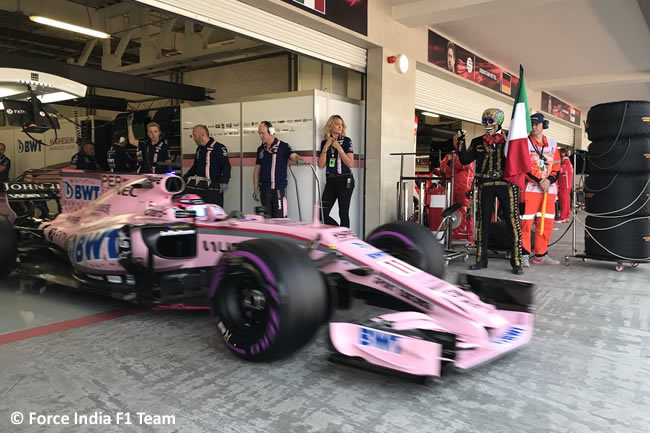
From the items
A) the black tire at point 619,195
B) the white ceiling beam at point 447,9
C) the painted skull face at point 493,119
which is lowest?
the black tire at point 619,195

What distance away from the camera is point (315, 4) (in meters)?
6.17

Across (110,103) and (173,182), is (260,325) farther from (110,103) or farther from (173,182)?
(110,103)

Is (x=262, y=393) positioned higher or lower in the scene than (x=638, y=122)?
lower

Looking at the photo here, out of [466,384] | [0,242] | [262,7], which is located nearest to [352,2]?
[262,7]

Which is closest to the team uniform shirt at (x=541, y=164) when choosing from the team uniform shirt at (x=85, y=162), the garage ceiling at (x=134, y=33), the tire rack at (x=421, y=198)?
the tire rack at (x=421, y=198)

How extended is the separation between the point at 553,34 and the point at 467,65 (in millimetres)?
1635

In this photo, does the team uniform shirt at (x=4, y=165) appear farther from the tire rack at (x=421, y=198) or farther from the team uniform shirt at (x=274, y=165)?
the tire rack at (x=421, y=198)

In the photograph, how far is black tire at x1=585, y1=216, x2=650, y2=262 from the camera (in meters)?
5.77

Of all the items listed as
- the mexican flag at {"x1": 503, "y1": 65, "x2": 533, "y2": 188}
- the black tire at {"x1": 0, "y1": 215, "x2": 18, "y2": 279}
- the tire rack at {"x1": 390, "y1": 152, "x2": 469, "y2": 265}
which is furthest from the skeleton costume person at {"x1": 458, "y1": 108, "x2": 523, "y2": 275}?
the black tire at {"x1": 0, "y1": 215, "x2": 18, "y2": 279}

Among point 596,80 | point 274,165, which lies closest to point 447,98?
point 274,165

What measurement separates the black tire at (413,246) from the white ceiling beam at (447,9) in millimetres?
4493

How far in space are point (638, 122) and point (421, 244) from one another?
12.7 ft

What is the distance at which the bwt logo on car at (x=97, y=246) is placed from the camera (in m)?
3.66

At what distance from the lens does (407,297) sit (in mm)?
2766
